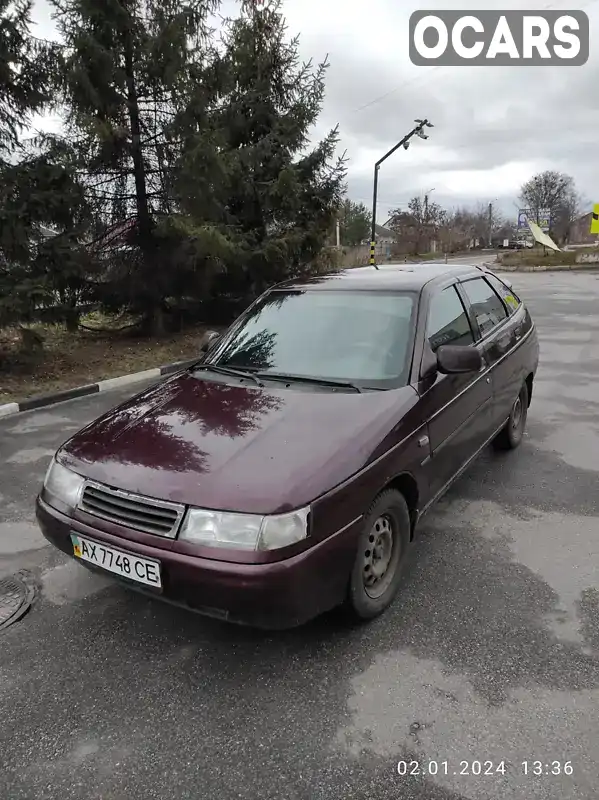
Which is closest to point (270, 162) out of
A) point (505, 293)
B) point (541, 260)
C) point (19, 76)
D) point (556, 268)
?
point (19, 76)

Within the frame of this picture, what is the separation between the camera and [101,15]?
876 cm

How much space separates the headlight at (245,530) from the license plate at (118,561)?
22 cm

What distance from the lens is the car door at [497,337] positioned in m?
4.21

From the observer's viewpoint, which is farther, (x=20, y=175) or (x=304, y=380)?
(x=20, y=175)

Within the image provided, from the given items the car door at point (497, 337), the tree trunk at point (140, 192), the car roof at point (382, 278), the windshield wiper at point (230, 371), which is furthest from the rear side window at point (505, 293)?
the tree trunk at point (140, 192)

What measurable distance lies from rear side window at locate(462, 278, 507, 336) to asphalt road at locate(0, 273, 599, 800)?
1.57 m

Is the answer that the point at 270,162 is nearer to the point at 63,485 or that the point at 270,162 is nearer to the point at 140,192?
the point at 140,192

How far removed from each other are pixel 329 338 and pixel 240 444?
1.14 meters

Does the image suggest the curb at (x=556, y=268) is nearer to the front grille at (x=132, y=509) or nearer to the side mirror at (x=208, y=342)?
the side mirror at (x=208, y=342)

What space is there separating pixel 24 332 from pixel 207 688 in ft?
22.3

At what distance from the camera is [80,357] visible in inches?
365

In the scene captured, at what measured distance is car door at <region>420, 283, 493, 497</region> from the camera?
3246 mm

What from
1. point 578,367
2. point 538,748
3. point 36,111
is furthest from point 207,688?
point 36,111

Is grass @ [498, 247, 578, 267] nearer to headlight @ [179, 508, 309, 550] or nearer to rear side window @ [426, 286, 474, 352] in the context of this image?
rear side window @ [426, 286, 474, 352]
